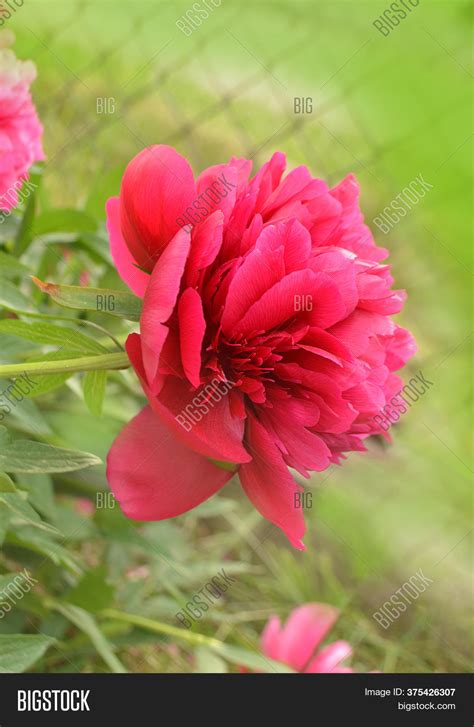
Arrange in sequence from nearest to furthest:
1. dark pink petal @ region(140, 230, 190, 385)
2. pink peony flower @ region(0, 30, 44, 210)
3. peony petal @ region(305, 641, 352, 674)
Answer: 1. dark pink petal @ region(140, 230, 190, 385)
2. pink peony flower @ region(0, 30, 44, 210)
3. peony petal @ region(305, 641, 352, 674)

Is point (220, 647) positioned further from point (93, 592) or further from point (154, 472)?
point (154, 472)

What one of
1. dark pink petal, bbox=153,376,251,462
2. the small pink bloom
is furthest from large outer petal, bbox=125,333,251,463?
the small pink bloom

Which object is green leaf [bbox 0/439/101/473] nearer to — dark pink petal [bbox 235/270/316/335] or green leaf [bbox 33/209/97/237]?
dark pink petal [bbox 235/270/316/335]

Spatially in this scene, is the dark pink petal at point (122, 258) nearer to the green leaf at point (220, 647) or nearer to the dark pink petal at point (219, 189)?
the dark pink petal at point (219, 189)

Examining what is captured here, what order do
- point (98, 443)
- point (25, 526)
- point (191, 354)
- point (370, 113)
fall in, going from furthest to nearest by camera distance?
point (370, 113) < point (98, 443) < point (25, 526) < point (191, 354)
